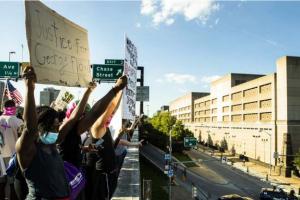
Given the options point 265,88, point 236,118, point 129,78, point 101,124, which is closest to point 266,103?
point 265,88

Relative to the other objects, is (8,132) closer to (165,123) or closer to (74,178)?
(74,178)

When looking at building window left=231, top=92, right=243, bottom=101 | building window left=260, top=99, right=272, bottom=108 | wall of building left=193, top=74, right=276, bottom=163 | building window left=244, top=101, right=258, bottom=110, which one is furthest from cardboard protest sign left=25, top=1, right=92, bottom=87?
building window left=231, top=92, right=243, bottom=101

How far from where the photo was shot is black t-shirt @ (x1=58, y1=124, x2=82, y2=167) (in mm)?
4359

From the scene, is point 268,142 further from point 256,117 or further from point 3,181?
point 3,181

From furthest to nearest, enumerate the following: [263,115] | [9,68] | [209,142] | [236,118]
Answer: [209,142]
[236,118]
[263,115]
[9,68]

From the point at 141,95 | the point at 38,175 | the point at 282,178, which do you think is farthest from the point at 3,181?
the point at 282,178

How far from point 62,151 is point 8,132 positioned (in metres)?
2.70

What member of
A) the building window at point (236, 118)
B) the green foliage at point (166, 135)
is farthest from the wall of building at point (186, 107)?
Answer: the building window at point (236, 118)

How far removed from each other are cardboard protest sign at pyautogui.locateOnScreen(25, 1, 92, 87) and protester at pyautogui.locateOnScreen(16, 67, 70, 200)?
736 mm

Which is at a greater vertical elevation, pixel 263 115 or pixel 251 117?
pixel 263 115

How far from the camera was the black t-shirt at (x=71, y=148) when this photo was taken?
4.36 m

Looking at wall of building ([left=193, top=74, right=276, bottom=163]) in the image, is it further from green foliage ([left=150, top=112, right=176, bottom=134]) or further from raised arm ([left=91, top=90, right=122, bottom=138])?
raised arm ([left=91, top=90, right=122, bottom=138])

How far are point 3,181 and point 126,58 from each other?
2.67 metres

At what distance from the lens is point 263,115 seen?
227 feet
